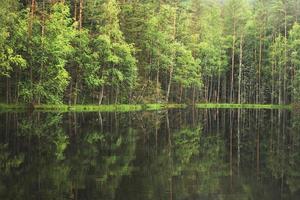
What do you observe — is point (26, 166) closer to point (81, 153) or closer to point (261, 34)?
point (81, 153)

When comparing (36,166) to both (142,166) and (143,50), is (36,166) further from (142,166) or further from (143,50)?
(143,50)

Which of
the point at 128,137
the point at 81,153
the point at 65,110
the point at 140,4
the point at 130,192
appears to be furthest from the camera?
the point at 140,4

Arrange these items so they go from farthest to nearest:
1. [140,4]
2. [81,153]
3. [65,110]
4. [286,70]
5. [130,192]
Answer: [286,70], [140,4], [65,110], [81,153], [130,192]

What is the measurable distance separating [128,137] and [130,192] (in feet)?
35.9

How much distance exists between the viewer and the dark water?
952 cm

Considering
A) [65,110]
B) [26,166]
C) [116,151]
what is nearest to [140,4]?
[65,110]

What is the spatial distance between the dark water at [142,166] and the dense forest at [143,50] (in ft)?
53.5

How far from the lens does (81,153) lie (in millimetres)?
14852

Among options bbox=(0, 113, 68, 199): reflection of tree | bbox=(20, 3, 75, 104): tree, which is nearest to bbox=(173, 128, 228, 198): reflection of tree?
bbox=(0, 113, 68, 199): reflection of tree

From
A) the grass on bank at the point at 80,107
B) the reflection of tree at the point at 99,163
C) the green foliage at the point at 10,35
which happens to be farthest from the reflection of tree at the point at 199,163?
the grass on bank at the point at 80,107

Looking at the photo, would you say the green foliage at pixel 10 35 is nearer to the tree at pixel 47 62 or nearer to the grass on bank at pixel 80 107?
the tree at pixel 47 62

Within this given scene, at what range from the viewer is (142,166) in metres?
12.8

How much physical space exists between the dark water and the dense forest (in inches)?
642

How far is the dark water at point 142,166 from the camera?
9516 mm
